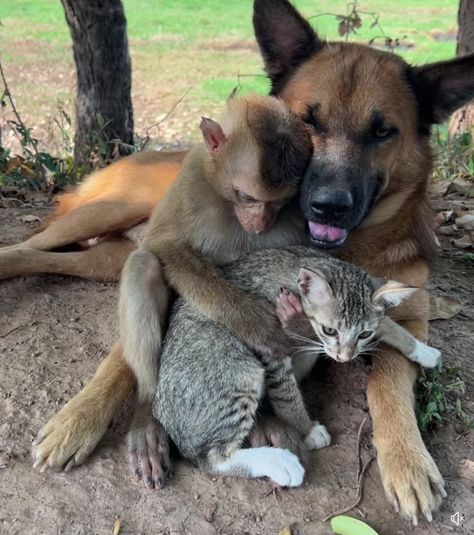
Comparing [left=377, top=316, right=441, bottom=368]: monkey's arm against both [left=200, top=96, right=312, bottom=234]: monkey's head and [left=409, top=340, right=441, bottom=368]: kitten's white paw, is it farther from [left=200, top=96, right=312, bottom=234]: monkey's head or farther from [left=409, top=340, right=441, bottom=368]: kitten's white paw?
[left=200, top=96, right=312, bottom=234]: monkey's head

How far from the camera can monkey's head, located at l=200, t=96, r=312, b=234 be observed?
2.89 metres

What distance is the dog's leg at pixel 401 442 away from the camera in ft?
8.41

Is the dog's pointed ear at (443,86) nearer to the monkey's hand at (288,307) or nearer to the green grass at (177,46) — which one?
the monkey's hand at (288,307)

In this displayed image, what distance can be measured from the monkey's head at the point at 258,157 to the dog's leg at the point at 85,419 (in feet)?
3.03

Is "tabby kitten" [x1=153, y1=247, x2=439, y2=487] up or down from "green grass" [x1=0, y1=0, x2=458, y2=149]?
up

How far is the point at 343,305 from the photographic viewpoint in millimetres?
2701

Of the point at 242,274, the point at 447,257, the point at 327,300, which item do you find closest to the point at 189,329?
the point at 242,274

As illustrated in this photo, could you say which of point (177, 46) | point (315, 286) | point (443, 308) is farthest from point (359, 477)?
point (177, 46)

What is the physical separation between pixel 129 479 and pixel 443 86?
2.33 meters

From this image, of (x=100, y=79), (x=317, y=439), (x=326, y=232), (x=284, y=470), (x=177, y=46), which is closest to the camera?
(x=284, y=470)

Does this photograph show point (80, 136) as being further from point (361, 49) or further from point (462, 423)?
point (462, 423)

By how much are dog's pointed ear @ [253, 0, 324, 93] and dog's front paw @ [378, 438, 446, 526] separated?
1.88 meters

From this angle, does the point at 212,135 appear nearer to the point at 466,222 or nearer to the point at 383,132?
the point at 383,132

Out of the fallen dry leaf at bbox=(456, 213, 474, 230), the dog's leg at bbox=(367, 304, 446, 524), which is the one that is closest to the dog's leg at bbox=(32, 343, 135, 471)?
the dog's leg at bbox=(367, 304, 446, 524)
